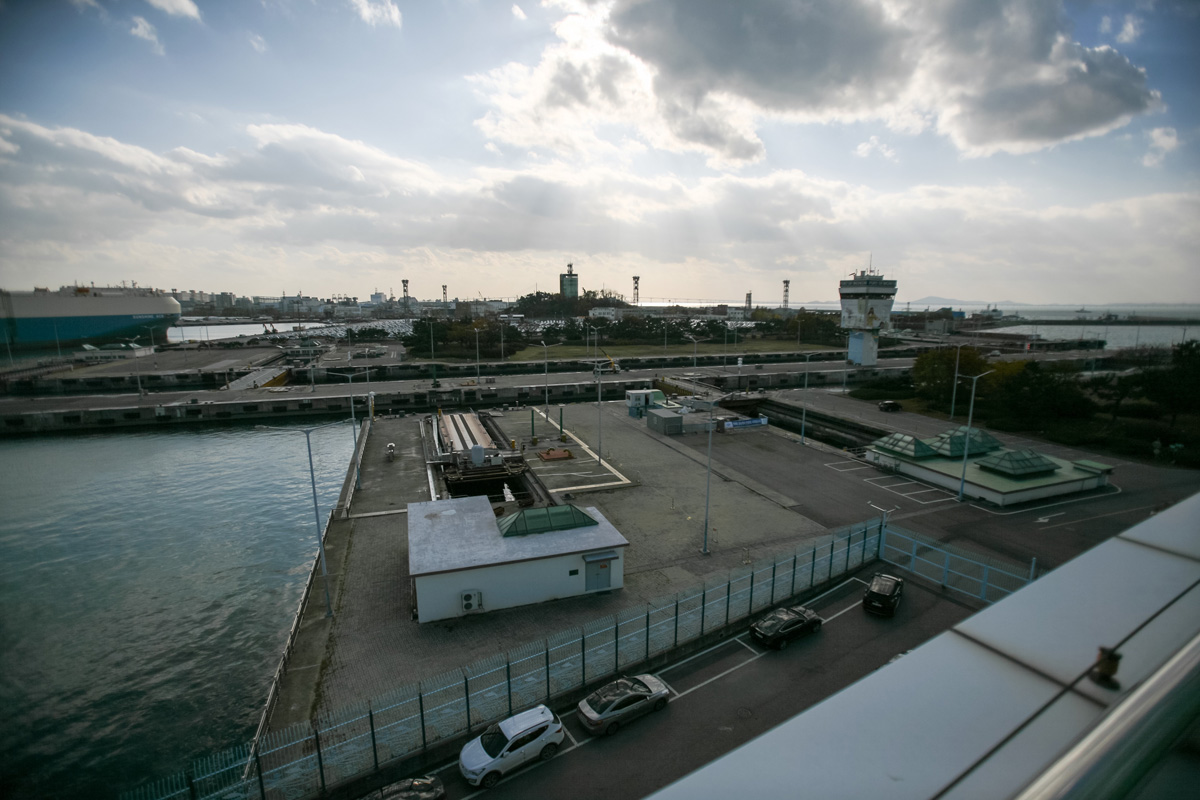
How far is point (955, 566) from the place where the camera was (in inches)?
748

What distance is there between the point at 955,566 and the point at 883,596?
4.95m

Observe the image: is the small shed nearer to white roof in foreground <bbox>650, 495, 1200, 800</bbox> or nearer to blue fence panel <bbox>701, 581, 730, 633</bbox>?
blue fence panel <bbox>701, 581, 730, 633</bbox>

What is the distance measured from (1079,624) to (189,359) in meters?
92.5

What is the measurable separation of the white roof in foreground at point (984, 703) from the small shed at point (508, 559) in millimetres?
15346

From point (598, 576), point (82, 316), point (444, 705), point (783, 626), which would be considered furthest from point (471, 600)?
point (82, 316)

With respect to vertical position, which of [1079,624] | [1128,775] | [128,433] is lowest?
[128,433]

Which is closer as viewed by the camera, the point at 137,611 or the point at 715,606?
the point at 715,606

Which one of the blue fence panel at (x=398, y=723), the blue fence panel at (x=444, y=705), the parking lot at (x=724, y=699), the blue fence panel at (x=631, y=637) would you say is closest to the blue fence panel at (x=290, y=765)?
the blue fence panel at (x=398, y=723)

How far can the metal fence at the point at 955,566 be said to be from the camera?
17219 millimetres

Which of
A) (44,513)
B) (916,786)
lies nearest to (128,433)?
(44,513)

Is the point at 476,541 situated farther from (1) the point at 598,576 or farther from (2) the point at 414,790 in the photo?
(2) the point at 414,790

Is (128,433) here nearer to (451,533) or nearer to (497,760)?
(451,533)

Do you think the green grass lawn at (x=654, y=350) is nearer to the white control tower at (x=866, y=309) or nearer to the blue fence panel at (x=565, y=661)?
the white control tower at (x=866, y=309)

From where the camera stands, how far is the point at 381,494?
2645 centimetres
